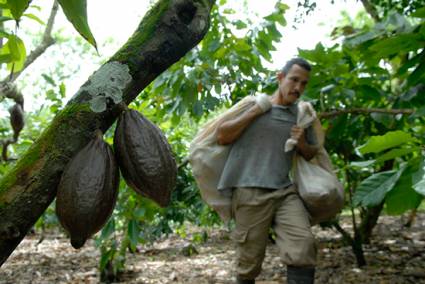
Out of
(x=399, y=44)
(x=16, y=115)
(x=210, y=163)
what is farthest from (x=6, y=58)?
(x=210, y=163)

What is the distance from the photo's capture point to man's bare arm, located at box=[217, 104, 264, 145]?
2709mm

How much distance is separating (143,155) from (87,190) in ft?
0.34

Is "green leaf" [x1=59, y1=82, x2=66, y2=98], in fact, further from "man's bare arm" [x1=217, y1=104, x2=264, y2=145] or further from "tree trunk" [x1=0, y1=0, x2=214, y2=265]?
"tree trunk" [x1=0, y1=0, x2=214, y2=265]

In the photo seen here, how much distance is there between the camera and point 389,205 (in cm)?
220

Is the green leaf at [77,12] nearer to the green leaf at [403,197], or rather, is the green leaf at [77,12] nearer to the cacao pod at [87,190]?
the cacao pod at [87,190]

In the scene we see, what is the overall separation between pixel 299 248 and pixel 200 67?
3.95ft

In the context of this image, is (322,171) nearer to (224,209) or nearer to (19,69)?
(224,209)

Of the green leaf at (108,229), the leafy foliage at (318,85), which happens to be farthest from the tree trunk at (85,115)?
the green leaf at (108,229)

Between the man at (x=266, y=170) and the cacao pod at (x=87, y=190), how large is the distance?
1.95 m

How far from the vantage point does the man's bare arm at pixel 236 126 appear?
8.89ft

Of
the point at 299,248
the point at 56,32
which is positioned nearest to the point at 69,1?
the point at 299,248

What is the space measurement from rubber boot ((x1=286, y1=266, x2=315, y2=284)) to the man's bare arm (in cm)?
73

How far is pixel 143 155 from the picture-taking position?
2.66 ft

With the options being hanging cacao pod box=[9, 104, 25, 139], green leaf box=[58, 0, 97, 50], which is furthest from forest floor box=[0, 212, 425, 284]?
green leaf box=[58, 0, 97, 50]
